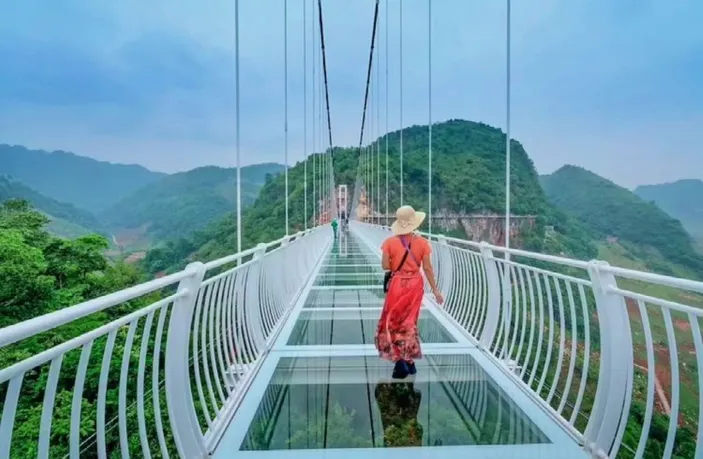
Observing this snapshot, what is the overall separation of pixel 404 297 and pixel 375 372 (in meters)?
0.47

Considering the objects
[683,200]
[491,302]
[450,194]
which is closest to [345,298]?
[491,302]

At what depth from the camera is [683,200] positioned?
19797 millimetres

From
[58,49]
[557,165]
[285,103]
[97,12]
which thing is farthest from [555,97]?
[97,12]

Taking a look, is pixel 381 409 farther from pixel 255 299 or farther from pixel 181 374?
pixel 255 299

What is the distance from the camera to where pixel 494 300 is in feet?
11.1

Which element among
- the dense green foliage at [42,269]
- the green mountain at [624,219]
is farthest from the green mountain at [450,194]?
the dense green foliage at [42,269]

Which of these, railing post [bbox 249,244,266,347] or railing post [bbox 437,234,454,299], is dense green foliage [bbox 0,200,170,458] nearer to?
railing post [bbox 249,244,266,347]

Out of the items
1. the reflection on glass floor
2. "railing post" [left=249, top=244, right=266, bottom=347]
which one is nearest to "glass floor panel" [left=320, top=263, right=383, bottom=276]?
the reflection on glass floor

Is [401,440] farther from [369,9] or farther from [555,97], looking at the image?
[555,97]

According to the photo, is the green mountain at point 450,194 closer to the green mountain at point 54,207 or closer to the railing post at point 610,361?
the green mountain at point 54,207

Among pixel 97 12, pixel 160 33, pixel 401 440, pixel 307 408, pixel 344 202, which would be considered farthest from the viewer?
pixel 160 33

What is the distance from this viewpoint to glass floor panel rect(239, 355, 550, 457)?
2137mm

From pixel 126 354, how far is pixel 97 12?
88.7m

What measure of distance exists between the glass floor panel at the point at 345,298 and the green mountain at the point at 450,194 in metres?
10.3
